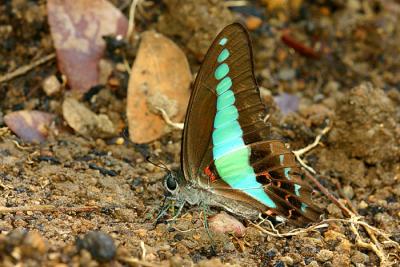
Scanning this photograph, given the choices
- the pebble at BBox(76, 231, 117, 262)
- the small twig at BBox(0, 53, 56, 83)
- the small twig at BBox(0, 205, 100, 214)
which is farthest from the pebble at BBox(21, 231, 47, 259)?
the small twig at BBox(0, 53, 56, 83)

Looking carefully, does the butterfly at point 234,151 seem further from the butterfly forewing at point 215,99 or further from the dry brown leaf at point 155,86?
the dry brown leaf at point 155,86

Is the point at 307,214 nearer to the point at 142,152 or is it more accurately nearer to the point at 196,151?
the point at 196,151

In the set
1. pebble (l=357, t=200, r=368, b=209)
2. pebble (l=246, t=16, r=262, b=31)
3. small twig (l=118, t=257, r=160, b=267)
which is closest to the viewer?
small twig (l=118, t=257, r=160, b=267)

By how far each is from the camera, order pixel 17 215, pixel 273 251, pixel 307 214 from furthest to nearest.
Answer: pixel 307 214
pixel 273 251
pixel 17 215

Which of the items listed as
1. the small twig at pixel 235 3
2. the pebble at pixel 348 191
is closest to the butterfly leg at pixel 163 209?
the pebble at pixel 348 191

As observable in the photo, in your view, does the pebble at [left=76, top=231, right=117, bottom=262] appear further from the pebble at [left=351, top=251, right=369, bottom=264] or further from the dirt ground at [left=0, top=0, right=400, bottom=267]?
the pebble at [left=351, top=251, right=369, bottom=264]

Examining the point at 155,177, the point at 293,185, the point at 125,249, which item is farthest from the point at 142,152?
the point at 125,249

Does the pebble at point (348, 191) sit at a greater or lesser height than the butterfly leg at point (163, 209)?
lesser
